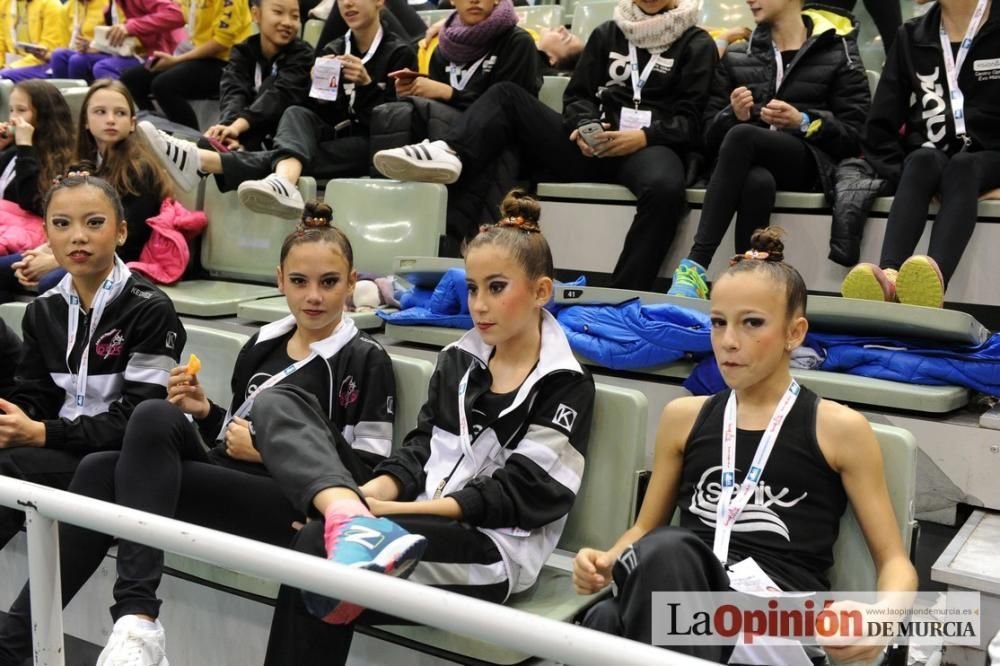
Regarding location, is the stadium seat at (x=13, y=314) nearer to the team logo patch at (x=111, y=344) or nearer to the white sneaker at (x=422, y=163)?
the team logo patch at (x=111, y=344)

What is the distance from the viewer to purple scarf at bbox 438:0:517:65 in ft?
12.9

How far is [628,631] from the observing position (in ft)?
5.05

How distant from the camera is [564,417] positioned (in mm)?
1914

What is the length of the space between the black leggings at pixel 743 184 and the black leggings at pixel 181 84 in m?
3.20

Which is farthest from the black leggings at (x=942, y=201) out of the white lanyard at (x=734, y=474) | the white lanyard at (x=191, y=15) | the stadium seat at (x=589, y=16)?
the white lanyard at (x=191, y=15)

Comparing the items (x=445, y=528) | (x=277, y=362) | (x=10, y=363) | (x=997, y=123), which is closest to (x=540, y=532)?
(x=445, y=528)

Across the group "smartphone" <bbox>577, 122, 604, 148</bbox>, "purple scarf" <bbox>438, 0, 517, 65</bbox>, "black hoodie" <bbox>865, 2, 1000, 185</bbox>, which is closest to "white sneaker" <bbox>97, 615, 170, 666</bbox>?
"smartphone" <bbox>577, 122, 604, 148</bbox>

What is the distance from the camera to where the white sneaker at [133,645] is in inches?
70.0

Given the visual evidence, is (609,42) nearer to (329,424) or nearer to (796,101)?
(796,101)

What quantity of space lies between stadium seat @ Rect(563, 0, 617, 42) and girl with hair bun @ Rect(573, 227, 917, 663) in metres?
3.38

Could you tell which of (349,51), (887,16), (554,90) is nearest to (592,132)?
(554,90)

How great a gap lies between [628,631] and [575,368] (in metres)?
0.57

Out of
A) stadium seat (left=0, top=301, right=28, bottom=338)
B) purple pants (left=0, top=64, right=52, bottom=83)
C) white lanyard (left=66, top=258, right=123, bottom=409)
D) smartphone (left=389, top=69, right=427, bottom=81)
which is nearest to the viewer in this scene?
white lanyard (left=66, top=258, right=123, bottom=409)

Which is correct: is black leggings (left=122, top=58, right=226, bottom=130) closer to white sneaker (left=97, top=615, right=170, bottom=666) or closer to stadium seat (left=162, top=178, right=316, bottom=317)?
stadium seat (left=162, top=178, right=316, bottom=317)
